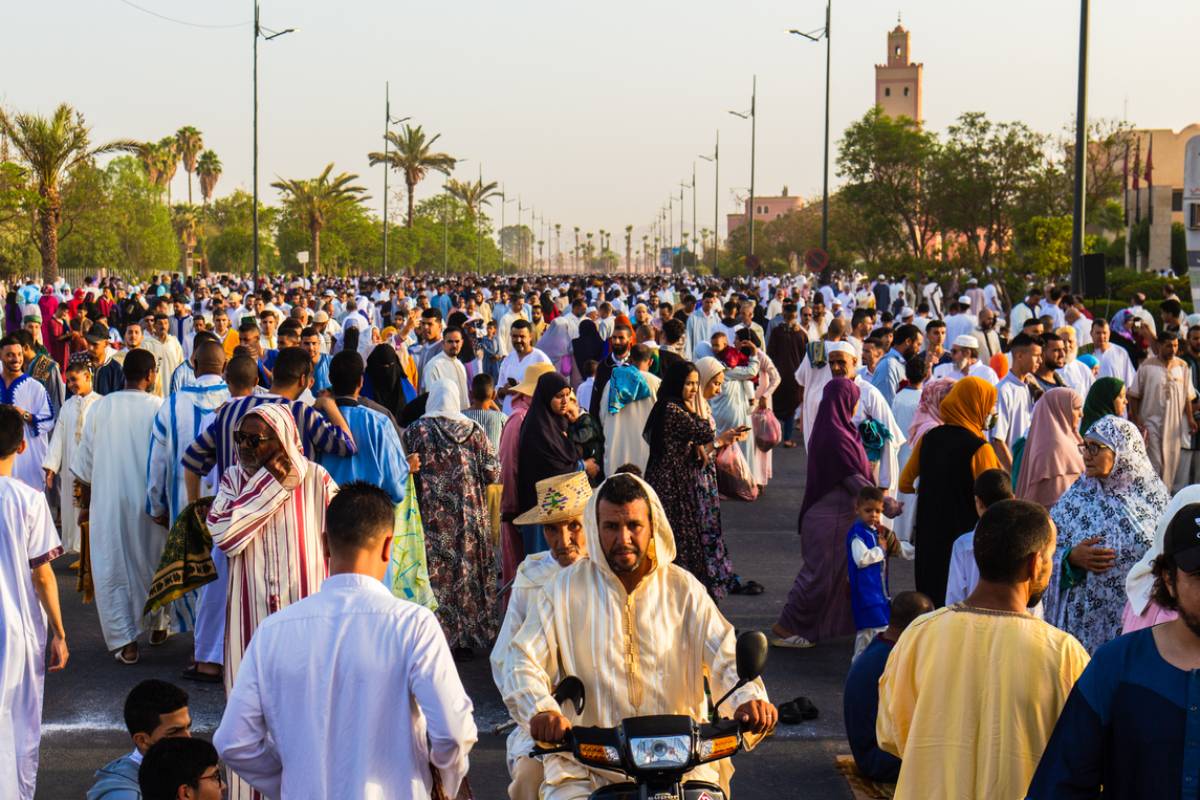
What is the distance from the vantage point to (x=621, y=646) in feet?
14.8

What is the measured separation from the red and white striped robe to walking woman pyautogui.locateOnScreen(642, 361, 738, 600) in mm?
3318

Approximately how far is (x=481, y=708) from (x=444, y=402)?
1.87 meters

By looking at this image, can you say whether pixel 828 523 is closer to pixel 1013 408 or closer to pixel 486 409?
pixel 486 409

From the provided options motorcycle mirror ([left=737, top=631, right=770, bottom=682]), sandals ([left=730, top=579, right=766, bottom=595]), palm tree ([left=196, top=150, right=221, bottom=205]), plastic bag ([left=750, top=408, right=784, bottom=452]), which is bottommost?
sandals ([left=730, top=579, right=766, bottom=595])

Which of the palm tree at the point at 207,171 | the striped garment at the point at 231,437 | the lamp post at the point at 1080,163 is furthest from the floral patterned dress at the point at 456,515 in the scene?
the palm tree at the point at 207,171

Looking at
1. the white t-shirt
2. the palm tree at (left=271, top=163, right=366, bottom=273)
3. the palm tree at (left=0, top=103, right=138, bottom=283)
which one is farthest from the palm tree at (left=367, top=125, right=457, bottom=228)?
the white t-shirt

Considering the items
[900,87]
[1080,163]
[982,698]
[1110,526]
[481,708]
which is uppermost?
[900,87]

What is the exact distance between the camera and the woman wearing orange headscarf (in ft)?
27.2

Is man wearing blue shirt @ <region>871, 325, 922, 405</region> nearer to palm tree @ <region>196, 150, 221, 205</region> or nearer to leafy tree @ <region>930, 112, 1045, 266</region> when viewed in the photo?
leafy tree @ <region>930, 112, 1045, 266</region>

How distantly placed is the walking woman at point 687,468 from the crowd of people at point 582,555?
2cm

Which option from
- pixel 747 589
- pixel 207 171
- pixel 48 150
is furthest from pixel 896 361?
pixel 207 171

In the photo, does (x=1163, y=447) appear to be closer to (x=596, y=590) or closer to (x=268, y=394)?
(x=268, y=394)

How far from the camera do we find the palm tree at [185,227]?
311 feet

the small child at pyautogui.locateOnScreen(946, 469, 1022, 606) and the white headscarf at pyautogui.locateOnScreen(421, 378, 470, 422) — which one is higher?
the white headscarf at pyautogui.locateOnScreen(421, 378, 470, 422)
